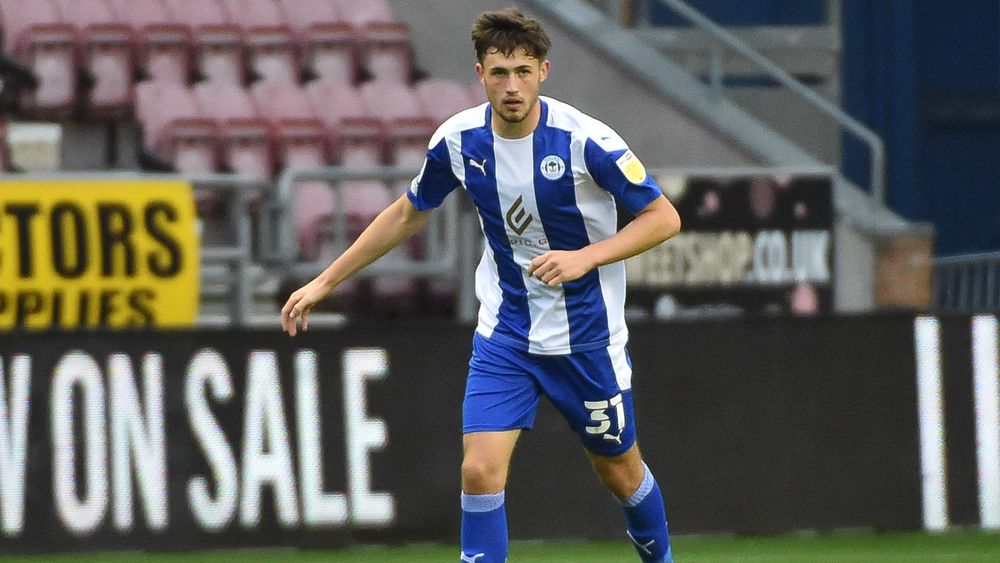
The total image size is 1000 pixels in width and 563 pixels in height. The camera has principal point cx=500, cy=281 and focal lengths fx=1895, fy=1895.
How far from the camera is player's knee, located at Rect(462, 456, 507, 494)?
18.3ft

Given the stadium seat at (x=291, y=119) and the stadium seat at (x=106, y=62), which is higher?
the stadium seat at (x=106, y=62)

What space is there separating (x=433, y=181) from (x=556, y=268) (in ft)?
2.71

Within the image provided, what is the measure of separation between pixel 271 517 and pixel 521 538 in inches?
42.5

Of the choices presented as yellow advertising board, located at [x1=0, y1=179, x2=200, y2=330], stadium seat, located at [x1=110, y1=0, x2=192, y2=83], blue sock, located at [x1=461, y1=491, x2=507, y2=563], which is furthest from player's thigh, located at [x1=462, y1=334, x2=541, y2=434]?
stadium seat, located at [x1=110, y1=0, x2=192, y2=83]

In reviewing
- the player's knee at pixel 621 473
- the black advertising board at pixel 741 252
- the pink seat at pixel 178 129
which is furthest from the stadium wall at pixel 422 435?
the pink seat at pixel 178 129

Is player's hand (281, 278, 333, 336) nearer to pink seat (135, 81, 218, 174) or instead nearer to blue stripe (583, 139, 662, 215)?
blue stripe (583, 139, 662, 215)

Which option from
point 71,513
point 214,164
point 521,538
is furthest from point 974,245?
point 71,513

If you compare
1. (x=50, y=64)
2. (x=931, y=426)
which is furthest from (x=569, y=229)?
(x=50, y=64)

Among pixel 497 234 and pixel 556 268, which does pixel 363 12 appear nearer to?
pixel 497 234

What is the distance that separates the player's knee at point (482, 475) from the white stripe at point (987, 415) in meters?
3.48

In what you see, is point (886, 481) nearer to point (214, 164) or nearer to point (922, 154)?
point (214, 164)

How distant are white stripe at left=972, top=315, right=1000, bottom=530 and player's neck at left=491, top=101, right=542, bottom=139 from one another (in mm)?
3478

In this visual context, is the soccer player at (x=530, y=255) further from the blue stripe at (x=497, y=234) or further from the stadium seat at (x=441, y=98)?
the stadium seat at (x=441, y=98)

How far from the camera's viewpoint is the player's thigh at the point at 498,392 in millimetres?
5688
